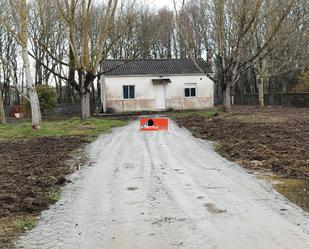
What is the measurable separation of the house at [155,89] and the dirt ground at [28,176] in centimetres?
2058

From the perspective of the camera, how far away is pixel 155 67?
3897cm

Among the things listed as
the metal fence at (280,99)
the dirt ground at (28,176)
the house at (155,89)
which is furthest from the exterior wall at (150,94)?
the dirt ground at (28,176)

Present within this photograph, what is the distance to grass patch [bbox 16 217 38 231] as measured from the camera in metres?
5.88

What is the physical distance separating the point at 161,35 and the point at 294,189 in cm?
4717

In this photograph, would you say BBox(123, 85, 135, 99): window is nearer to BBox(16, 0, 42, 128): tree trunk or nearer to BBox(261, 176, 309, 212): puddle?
BBox(16, 0, 42, 128): tree trunk

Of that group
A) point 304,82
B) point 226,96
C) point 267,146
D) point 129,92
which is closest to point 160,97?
point 129,92

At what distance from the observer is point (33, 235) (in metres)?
5.60

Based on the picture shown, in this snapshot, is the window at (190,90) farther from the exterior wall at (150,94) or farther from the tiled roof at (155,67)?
the tiled roof at (155,67)

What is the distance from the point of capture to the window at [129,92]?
37.2 meters

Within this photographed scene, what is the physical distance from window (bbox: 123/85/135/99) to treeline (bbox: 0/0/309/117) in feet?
8.81

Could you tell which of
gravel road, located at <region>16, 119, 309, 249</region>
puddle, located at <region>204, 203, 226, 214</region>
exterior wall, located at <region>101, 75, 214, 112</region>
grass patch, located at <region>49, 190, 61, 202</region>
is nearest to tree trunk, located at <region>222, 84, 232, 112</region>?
exterior wall, located at <region>101, 75, 214, 112</region>

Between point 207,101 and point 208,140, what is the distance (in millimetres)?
23096

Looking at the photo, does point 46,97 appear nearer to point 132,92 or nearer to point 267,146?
point 132,92

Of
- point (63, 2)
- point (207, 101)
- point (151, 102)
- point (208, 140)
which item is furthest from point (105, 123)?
point (207, 101)
